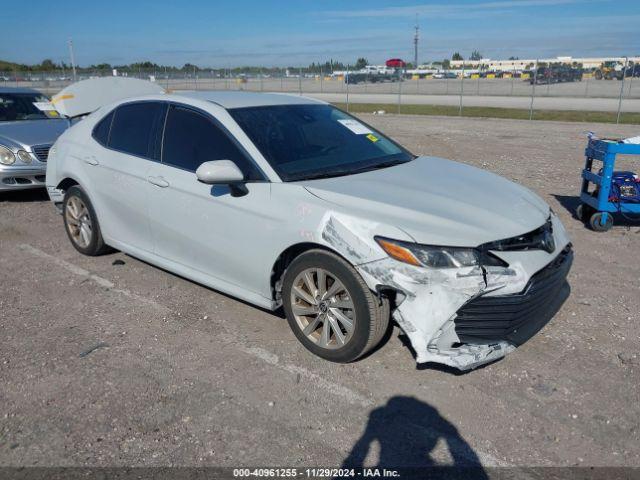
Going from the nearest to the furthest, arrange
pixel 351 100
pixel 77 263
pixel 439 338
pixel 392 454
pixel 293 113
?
pixel 392 454, pixel 439 338, pixel 293 113, pixel 77 263, pixel 351 100

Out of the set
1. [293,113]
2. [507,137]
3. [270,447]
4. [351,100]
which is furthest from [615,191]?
[351,100]

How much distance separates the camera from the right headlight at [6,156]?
7.78m

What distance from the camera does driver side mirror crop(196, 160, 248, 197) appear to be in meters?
3.61

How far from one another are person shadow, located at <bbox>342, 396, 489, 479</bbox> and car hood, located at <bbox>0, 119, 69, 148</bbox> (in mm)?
7120

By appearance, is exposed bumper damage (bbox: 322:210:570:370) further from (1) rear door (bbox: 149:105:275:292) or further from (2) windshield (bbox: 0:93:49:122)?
(2) windshield (bbox: 0:93:49:122)

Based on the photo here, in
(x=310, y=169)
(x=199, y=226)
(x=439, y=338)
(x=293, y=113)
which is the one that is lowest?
(x=439, y=338)

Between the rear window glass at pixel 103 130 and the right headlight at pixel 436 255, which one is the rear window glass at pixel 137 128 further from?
the right headlight at pixel 436 255

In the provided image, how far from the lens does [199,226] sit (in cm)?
408

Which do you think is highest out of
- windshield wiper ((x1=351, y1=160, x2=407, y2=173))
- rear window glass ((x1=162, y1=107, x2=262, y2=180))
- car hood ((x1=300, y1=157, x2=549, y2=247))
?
rear window glass ((x1=162, y1=107, x2=262, y2=180))

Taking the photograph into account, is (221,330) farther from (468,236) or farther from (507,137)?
(507,137)

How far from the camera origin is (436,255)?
3.08 meters

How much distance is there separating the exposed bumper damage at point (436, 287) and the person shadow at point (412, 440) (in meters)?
0.30

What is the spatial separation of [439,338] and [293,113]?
2.31 m

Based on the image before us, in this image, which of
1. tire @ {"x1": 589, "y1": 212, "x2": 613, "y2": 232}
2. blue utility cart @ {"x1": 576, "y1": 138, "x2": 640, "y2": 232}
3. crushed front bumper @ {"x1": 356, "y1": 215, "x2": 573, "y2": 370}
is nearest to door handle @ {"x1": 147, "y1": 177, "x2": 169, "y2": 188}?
crushed front bumper @ {"x1": 356, "y1": 215, "x2": 573, "y2": 370}
